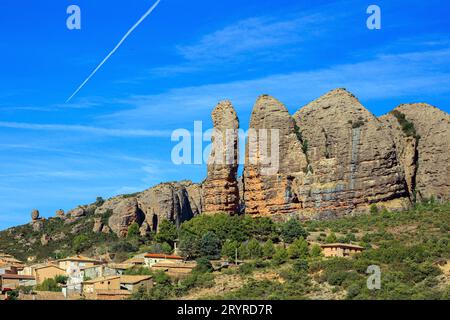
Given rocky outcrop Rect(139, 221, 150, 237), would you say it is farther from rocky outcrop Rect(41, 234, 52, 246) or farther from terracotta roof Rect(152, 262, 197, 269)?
terracotta roof Rect(152, 262, 197, 269)

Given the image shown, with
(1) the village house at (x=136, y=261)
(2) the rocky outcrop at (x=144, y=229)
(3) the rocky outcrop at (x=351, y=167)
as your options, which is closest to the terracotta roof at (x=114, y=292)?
(1) the village house at (x=136, y=261)

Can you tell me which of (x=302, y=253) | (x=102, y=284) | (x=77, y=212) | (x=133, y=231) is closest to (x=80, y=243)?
(x=133, y=231)

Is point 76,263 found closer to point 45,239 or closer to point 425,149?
point 45,239

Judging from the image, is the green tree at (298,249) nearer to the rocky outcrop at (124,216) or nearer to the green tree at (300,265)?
the green tree at (300,265)

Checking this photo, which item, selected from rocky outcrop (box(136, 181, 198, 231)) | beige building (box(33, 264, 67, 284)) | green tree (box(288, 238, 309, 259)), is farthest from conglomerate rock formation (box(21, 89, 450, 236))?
beige building (box(33, 264, 67, 284))

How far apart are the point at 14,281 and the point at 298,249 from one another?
21.7 m

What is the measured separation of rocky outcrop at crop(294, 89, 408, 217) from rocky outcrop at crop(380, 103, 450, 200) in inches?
173

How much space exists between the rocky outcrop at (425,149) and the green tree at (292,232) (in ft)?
56.2

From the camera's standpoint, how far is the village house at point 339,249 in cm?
8212

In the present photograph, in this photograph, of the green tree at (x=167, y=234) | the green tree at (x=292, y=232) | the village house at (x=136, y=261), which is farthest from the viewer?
the green tree at (x=167, y=234)

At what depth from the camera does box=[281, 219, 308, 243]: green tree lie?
291 ft

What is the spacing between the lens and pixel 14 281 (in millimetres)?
83125
